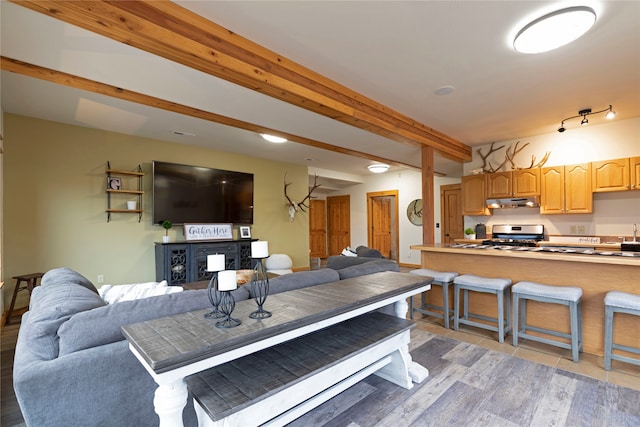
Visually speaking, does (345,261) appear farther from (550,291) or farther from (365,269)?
(550,291)

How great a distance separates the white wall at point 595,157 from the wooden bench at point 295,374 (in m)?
3.98

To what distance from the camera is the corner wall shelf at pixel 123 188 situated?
4.21 metres

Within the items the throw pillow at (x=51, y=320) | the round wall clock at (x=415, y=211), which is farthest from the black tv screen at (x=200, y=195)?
the round wall clock at (x=415, y=211)

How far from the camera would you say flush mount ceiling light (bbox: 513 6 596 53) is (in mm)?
1836

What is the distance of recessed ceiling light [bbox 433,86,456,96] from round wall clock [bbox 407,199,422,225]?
15.0 ft

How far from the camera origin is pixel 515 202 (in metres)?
4.65

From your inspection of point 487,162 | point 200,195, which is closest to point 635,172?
point 487,162

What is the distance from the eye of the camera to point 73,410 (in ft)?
3.97

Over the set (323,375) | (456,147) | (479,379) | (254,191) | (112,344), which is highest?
(456,147)

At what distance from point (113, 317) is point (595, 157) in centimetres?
574

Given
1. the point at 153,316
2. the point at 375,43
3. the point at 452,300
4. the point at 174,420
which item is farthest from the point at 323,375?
the point at 452,300

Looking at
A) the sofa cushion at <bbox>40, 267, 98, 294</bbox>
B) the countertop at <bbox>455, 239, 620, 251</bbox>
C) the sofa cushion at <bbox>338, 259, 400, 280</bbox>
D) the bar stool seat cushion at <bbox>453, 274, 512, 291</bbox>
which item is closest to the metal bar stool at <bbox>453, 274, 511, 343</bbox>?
the bar stool seat cushion at <bbox>453, 274, 512, 291</bbox>

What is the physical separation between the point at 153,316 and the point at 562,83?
3897 millimetres

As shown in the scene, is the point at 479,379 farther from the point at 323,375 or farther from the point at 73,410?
the point at 73,410
